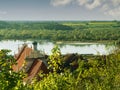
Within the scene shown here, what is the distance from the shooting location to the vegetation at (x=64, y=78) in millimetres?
9375

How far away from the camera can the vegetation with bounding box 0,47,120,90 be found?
9375mm

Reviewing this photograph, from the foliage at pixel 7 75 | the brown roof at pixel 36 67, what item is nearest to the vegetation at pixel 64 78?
the foliage at pixel 7 75

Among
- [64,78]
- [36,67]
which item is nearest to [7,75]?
[64,78]

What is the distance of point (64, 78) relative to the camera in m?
12.3

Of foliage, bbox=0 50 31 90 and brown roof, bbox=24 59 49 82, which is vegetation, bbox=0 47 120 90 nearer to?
foliage, bbox=0 50 31 90

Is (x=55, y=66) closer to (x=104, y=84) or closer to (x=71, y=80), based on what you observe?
(x=71, y=80)

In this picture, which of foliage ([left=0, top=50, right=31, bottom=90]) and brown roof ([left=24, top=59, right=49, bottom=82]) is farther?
brown roof ([left=24, top=59, right=49, bottom=82])

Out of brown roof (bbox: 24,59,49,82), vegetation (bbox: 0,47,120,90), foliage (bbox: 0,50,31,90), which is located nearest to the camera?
foliage (bbox: 0,50,31,90)

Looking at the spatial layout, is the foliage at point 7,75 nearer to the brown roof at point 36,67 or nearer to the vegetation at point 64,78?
the vegetation at point 64,78

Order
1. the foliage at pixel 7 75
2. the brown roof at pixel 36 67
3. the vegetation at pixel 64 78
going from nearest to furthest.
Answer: the foliage at pixel 7 75 < the vegetation at pixel 64 78 < the brown roof at pixel 36 67

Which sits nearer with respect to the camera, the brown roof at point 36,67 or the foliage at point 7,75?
the foliage at point 7,75

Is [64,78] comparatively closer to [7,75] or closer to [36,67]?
[7,75]

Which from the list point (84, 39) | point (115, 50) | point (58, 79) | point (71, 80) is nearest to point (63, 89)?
point (58, 79)

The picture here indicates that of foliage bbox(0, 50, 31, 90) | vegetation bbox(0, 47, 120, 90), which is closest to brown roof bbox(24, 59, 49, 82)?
vegetation bbox(0, 47, 120, 90)
